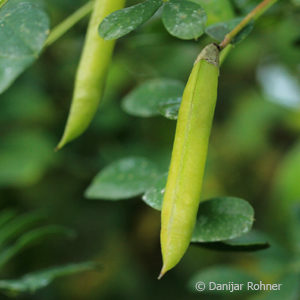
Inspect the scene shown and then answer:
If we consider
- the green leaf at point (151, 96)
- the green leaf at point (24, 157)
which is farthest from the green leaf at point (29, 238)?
the green leaf at point (24, 157)

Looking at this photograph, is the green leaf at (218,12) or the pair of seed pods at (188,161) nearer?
the pair of seed pods at (188,161)

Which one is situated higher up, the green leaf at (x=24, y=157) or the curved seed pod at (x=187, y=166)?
the curved seed pod at (x=187, y=166)

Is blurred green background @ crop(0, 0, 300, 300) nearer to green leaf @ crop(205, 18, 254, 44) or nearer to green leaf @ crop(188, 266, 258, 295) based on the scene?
green leaf @ crop(188, 266, 258, 295)

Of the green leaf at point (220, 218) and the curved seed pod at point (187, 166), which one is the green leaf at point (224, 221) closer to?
the green leaf at point (220, 218)

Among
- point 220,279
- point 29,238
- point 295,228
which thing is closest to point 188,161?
point 29,238

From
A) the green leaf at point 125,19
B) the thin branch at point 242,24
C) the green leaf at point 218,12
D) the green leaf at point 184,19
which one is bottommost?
the green leaf at point 218,12

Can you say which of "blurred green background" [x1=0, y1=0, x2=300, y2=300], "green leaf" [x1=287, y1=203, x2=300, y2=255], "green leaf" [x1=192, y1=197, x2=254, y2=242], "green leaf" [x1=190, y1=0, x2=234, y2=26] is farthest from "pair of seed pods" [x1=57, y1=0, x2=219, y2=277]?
"blurred green background" [x1=0, y1=0, x2=300, y2=300]

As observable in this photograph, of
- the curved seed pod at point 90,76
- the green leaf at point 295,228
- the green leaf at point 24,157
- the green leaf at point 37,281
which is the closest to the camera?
the curved seed pod at point 90,76
